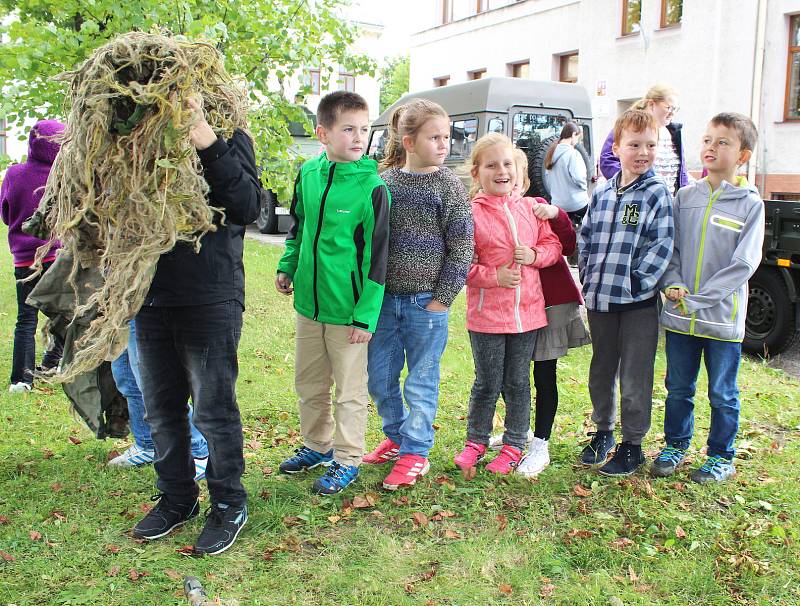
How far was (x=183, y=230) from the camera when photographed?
293 centimetres

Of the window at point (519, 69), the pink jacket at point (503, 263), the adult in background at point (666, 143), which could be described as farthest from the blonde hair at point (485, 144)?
the window at point (519, 69)

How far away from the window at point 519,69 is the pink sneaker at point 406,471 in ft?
65.2

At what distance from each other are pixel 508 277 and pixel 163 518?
2.02m

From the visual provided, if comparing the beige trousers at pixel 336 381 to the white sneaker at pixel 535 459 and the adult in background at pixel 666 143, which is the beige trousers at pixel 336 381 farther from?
the adult in background at pixel 666 143

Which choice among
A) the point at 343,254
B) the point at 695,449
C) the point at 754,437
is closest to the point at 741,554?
the point at 695,449

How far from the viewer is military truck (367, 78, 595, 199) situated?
10648mm

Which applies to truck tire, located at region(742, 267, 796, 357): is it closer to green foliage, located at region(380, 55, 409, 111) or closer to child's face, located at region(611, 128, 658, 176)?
child's face, located at region(611, 128, 658, 176)

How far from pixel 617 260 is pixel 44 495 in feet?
10.3

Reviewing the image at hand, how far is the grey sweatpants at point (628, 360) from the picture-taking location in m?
4.01

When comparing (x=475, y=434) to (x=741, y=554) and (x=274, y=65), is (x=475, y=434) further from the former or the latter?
(x=274, y=65)

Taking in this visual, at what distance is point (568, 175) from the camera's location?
8367 mm

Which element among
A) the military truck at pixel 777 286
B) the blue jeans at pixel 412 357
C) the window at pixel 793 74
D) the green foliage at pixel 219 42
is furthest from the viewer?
the window at pixel 793 74

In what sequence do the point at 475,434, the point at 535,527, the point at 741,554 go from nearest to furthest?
the point at 741,554 < the point at 535,527 < the point at 475,434

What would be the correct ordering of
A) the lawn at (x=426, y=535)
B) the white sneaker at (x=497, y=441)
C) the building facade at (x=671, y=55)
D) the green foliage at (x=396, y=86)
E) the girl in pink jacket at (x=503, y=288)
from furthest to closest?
the green foliage at (x=396, y=86) → the building facade at (x=671, y=55) → the white sneaker at (x=497, y=441) → the girl in pink jacket at (x=503, y=288) → the lawn at (x=426, y=535)
